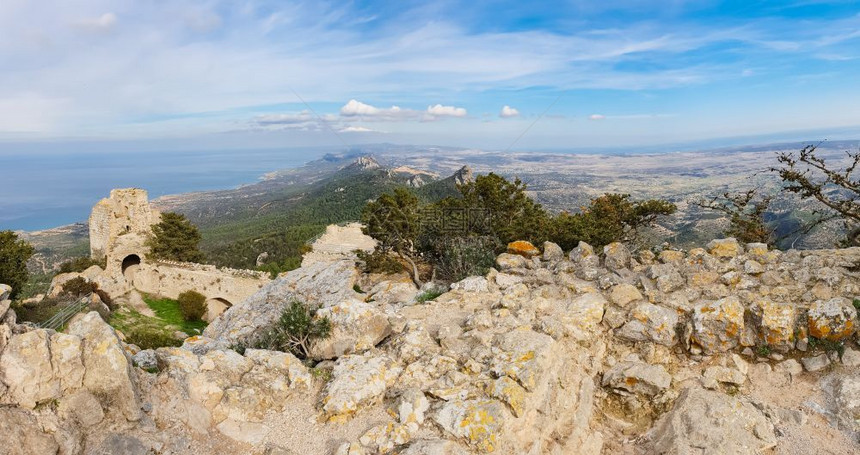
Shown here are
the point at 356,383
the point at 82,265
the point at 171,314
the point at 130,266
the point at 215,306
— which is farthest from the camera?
the point at 82,265

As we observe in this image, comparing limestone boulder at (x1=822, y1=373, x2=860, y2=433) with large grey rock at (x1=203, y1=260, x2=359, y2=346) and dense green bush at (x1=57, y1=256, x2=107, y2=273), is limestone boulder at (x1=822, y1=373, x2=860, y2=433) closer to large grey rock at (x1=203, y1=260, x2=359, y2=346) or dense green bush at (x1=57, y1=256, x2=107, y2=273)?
large grey rock at (x1=203, y1=260, x2=359, y2=346)

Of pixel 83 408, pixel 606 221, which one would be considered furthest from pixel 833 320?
pixel 83 408

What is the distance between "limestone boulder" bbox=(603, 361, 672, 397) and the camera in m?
6.47

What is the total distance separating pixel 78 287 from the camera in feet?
72.5

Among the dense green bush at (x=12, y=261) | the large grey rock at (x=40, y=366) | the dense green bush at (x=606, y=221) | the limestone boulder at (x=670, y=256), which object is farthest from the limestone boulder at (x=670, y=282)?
the dense green bush at (x=12, y=261)

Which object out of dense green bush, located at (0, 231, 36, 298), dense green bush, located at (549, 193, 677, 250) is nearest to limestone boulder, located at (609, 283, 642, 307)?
dense green bush, located at (549, 193, 677, 250)

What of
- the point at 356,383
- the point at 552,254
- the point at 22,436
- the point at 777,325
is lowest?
the point at 356,383

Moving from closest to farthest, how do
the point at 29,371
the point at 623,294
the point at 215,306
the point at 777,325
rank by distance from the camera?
1. the point at 29,371
2. the point at 777,325
3. the point at 623,294
4. the point at 215,306

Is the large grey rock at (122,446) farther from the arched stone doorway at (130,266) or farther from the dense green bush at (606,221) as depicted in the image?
the arched stone doorway at (130,266)

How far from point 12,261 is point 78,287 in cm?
302

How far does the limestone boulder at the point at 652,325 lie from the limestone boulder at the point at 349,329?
13.8ft

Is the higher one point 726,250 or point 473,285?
point 726,250

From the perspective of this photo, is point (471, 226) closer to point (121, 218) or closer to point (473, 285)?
point (473, 285)

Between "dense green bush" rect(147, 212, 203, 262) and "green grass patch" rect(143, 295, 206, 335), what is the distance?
2.58m
